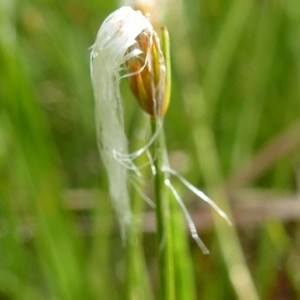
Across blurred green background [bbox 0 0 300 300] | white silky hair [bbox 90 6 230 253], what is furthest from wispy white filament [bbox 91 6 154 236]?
blurred green background [bbox 0 0 300 300]

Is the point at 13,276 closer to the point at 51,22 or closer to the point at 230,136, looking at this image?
the point at 230,136

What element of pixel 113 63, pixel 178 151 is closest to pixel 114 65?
pixel 113 63

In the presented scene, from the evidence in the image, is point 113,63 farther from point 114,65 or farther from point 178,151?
point 178,151

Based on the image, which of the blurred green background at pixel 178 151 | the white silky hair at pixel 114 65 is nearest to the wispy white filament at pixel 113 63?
the white silky hair at pixel 114 65

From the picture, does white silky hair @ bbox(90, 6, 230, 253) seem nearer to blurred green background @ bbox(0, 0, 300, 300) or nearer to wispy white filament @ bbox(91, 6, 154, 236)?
wispy white filament @ bbox(91, 6, 154, 236)

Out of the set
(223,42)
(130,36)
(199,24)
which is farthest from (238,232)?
(130,36)

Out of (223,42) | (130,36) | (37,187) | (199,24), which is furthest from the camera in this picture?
(199,24)

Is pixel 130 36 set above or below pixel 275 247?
above

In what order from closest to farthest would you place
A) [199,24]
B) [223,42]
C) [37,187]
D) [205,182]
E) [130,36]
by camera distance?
[130,36] → [37,187] → [205,182] → [223,42] → [199,24]
